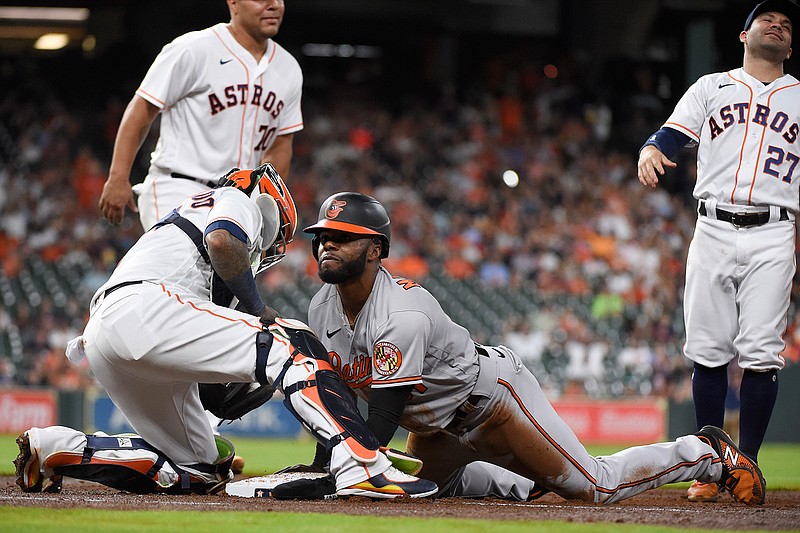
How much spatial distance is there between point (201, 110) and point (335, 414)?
2158 mm

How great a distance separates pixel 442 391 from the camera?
→ 4223mm

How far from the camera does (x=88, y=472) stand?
4.26 m

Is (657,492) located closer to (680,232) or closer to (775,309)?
(775,309)

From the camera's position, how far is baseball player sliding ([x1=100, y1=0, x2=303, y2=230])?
5164 mm

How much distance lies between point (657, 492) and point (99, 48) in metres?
15.8

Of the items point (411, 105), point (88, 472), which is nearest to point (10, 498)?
point (88, 472)

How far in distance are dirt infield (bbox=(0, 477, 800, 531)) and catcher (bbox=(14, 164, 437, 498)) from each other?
12 cm

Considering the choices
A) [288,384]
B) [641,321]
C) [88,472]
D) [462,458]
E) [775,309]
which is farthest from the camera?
[641,321]

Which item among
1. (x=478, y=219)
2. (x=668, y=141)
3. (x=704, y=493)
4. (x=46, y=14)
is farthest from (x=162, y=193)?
(x=46, y=14)

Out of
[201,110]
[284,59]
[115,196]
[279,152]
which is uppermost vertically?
[284,59]

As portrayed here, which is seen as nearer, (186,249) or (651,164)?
(186,249)

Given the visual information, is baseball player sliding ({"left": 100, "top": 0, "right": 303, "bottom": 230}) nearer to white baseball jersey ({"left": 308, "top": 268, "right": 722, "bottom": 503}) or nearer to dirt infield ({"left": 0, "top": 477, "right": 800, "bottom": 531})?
white baseball jersey ({"left": 308, "top": 268, "right": 722, "bottom": 503})

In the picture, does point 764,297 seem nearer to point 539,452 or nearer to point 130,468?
point 539,452

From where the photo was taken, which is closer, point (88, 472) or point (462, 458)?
point (88, 472)
